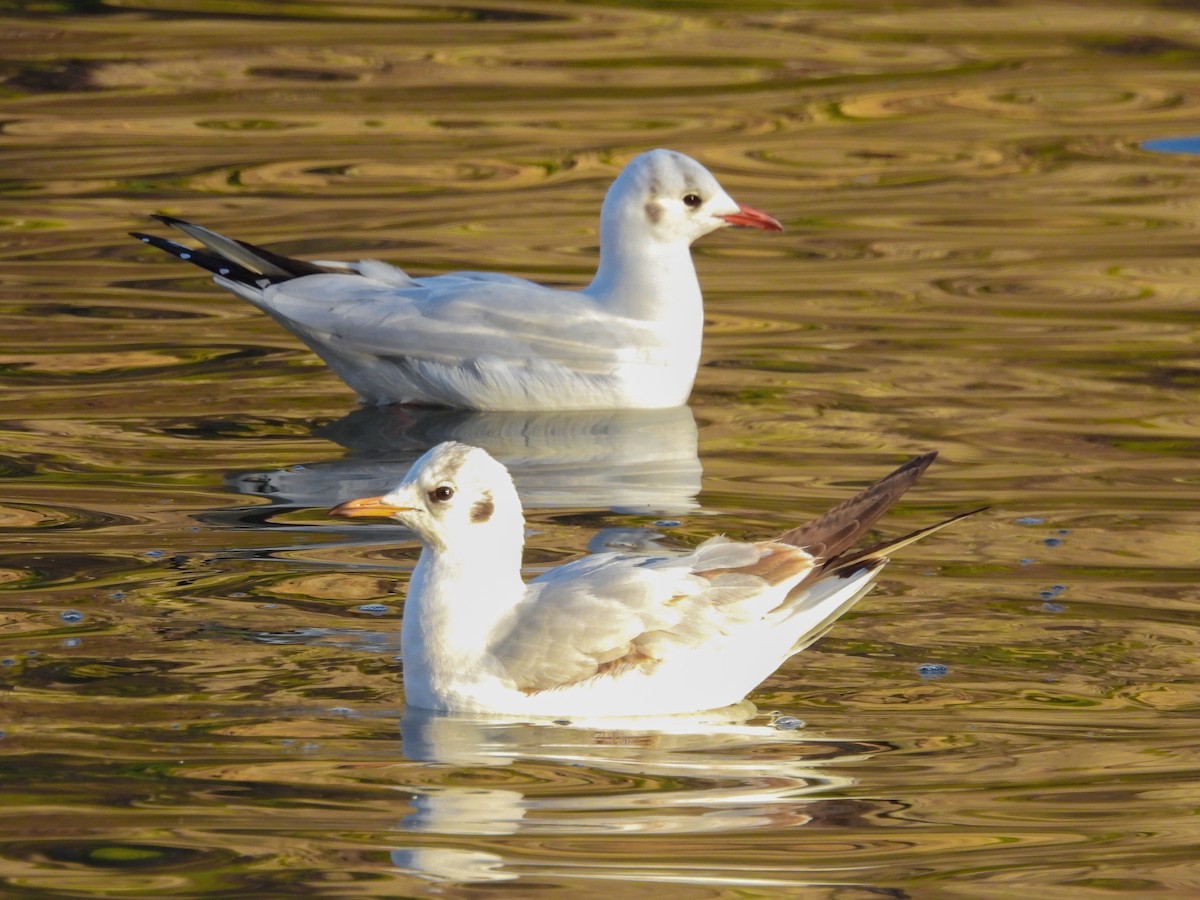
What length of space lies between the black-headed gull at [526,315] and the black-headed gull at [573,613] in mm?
3565

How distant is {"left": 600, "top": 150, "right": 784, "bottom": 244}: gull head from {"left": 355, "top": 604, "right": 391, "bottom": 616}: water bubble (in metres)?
3.57

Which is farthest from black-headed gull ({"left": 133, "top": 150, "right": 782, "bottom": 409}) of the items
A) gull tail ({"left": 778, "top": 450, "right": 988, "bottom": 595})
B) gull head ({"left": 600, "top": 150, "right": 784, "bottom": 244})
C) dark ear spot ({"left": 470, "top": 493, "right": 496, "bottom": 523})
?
dark ear spot ({"left": 470, "top": 493, "right": 496, "bottom": 523})

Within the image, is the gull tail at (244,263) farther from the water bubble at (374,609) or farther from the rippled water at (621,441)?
the water bubble at (374,609)

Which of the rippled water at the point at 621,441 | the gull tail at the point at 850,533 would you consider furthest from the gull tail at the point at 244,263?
the gull tail at the point at 850,533

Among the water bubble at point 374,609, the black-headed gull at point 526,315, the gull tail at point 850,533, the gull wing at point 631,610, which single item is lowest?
the water bubble at point 374,609

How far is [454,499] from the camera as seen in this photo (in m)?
6.45

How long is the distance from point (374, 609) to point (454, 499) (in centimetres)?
97

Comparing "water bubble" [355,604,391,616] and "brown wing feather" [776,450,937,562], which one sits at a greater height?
"brown wing feather" [776,450,937,562]

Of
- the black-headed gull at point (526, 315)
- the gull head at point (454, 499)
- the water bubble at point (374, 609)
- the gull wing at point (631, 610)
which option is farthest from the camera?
the black-headed gull at point (526, 315)

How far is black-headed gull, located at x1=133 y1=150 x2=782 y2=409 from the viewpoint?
10.2 m

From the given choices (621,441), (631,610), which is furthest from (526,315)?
(631,610)

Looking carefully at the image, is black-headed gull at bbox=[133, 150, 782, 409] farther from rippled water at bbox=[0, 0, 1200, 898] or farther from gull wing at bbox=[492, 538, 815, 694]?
gull wing at bbox=[492, 538, 815, 694]

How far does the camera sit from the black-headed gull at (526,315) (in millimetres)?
10156

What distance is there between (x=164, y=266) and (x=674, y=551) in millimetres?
6065
